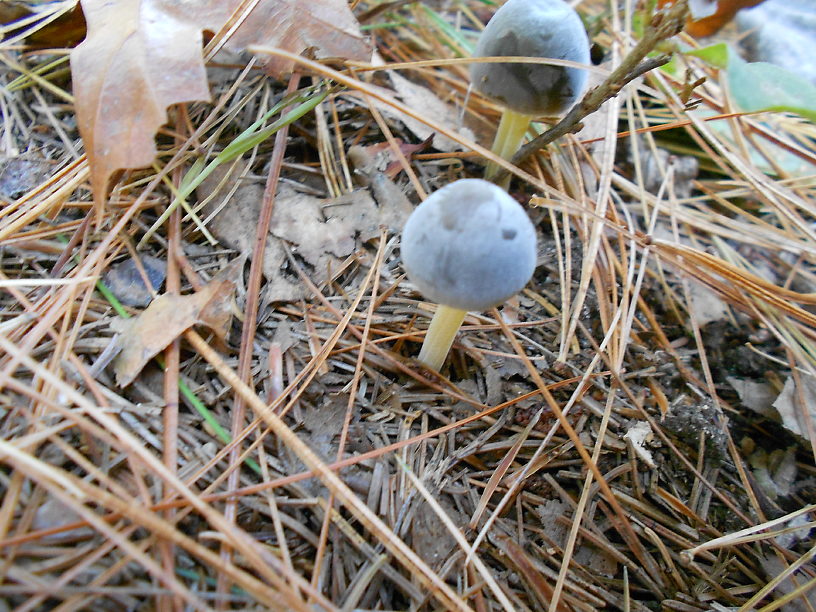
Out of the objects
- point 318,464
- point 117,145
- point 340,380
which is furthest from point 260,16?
point 318,464

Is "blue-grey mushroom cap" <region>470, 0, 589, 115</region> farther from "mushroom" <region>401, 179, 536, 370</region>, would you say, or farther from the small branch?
"mushroom" <region>401, 179, 536, 370</region>

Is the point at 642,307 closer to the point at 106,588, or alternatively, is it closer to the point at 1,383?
the point at 106,588

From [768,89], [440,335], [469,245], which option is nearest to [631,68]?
[768,89]

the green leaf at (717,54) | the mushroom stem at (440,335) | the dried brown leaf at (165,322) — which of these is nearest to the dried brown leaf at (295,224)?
the dried brown leaf at (165,322)

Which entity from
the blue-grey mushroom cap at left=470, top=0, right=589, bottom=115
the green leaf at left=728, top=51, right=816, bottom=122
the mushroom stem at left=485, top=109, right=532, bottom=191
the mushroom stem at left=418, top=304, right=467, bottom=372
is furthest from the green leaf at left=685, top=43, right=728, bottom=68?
the mushroom stem at left=418, top=304, right=467, bottom=372

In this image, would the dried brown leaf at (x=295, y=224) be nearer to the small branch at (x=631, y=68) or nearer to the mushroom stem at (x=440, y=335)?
the mushroom stem at (x=440, y=335)

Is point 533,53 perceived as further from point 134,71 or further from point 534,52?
point 134,71
